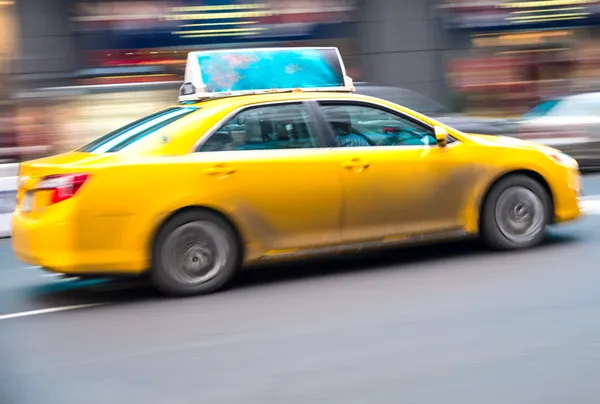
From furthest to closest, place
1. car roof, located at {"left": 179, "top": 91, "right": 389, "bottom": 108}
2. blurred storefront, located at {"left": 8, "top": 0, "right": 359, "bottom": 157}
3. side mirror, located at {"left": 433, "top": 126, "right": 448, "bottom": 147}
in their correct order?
1. blurred storefront, located at {"left": 8, "top": 0, "right": 359, "bottom": 157}
2. side mirror, located at {"left": 433, "top": 126, "right": 448, "bottom": 147}
3. car roof, located at {"left": 179, "top": 91, "right": 389, "bottom": 108}

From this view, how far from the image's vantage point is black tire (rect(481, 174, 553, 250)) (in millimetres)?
7656

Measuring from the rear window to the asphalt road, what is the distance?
3.52 feet

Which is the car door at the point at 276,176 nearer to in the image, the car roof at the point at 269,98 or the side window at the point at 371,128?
the car roof at the point at 269,98

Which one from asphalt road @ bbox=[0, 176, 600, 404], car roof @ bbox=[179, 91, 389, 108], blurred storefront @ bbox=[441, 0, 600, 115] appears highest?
blurred storefront @ bbox=[441, 0, 600, 115]

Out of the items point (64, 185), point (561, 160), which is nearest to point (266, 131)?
point (64, 185)

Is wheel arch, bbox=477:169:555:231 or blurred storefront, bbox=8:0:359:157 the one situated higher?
blurred storefront, bbox=8:0:359:157

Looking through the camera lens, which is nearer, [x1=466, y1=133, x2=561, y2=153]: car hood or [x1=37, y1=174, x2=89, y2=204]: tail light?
[x1=37, y1=174, x2=89, y2=204]: tail light

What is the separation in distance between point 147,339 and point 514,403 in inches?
90.6

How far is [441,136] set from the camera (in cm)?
737

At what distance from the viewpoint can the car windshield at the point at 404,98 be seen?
1423 cm

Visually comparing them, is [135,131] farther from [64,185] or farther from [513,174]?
[513,174]

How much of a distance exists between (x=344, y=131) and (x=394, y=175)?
1.65 ft

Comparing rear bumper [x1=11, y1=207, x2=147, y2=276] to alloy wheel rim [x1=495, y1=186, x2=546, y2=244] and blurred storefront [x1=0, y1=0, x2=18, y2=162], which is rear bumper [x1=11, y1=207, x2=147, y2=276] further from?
blurred storefront [x1=0, y1=0, x2=18, y2=162]

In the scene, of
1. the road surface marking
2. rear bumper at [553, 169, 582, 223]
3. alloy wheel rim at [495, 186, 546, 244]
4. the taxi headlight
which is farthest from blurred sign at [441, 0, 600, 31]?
alloy wheel rim at [495, 186, 546, 244]
